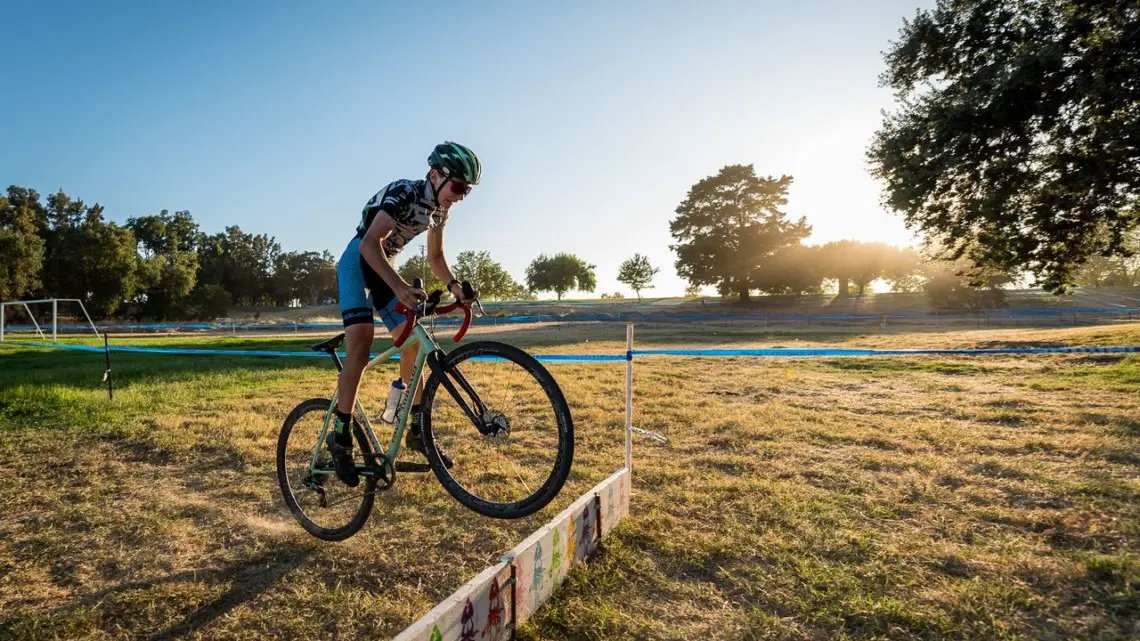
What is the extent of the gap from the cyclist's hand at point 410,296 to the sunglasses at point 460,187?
0.79 metres

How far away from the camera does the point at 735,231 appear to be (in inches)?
2425

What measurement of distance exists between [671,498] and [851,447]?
3223mm

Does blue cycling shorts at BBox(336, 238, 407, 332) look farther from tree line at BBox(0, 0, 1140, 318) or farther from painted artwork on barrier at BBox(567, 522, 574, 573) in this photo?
tree line at BBox(0, 0, 1140, 318)

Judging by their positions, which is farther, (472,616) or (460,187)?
(460,187)

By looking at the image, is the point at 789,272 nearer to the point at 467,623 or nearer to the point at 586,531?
the point at 586,531

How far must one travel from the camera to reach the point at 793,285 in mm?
60469

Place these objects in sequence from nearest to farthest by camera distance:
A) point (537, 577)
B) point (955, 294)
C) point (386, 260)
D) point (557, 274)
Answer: point (537, 577) < point (386, 260) < point (955, 294) < point (557, 274)

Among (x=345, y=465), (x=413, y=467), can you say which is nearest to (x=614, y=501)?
(x=413, y=467)

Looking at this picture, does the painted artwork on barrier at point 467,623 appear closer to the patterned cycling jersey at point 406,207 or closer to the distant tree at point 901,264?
the patterned cycling jersey at point 406,207

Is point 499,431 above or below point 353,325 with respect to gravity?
below

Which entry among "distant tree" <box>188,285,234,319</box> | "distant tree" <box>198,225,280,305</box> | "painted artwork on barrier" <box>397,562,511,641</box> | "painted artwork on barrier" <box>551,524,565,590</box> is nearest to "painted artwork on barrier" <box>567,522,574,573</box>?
"painted artwork on barrier" <box>551,524,565,590</box>

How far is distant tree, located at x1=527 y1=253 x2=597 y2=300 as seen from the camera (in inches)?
4845

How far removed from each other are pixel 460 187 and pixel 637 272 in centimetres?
11429

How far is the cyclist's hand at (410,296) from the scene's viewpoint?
3.20 meters
